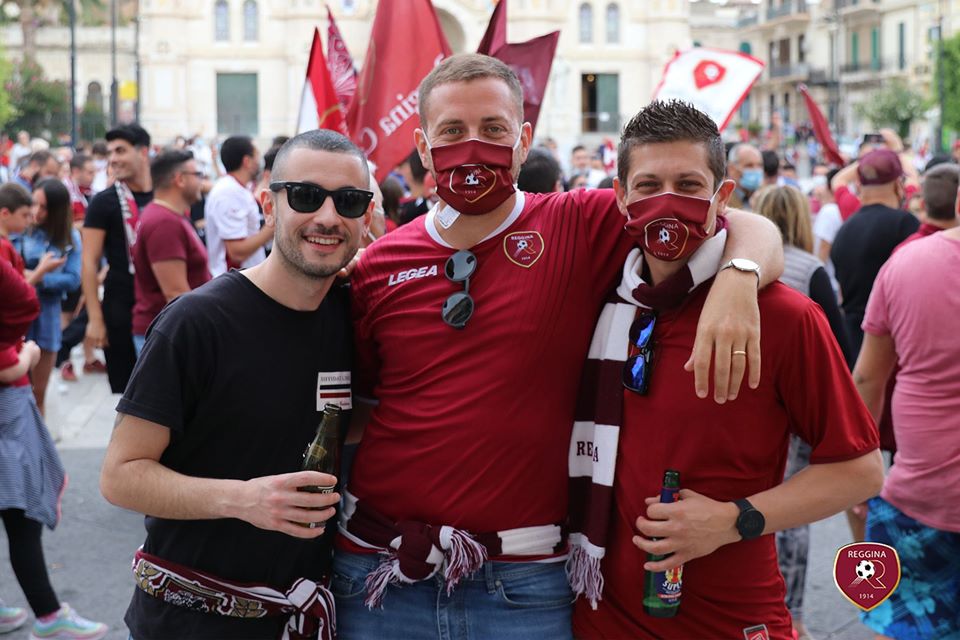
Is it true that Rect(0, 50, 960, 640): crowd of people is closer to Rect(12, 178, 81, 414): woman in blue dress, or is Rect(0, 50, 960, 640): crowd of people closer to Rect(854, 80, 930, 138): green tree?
Rect(12, 178, 81, 414): woman in blue dress

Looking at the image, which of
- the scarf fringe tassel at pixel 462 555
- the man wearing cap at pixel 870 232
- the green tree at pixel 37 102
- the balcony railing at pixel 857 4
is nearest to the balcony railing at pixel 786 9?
the balcony railing at pixel 857 4

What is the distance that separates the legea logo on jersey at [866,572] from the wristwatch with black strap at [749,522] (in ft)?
0.62

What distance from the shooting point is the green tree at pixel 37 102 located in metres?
49.8

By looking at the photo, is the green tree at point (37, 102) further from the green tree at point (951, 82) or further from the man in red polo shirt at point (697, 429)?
the man in red polo shirt at point (697, 429)

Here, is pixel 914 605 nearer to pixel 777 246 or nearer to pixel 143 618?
pixel 777 246

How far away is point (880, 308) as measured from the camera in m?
4.31

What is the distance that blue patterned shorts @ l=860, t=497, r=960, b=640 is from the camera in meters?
3.97

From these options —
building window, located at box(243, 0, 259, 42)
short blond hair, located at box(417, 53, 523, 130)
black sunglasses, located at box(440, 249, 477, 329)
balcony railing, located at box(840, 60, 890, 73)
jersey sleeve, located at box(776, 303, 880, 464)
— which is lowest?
jersey sleeve, located at box(776, 303, 880, 464)

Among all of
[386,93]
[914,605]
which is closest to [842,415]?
[914,605]

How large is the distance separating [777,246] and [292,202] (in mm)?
1279

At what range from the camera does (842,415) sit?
2.73 meters

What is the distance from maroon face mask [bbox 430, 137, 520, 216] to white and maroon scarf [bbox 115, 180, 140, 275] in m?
4.86

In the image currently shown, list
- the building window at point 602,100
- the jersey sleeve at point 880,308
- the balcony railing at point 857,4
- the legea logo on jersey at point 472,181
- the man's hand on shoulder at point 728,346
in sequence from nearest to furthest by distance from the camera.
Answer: the man's hand on shoulder at point 728,346 → the legea logo on jersey at point 472,181 → the jersey sleeve at point 880,308 → the balcony railing at point 857,4 → the building window at point 602,100

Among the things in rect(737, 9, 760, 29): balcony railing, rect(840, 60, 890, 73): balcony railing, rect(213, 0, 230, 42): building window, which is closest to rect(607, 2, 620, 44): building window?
rect(840, 60, 890, 73): balcony railing
